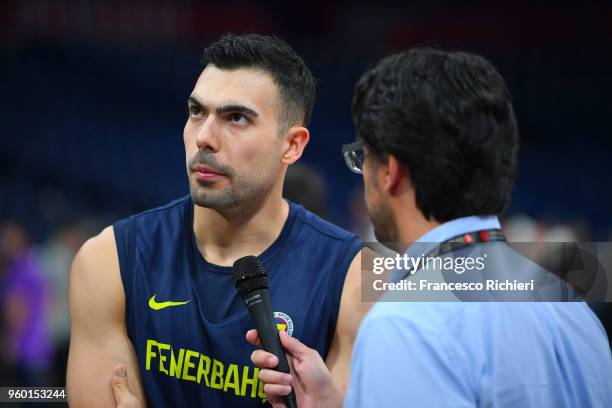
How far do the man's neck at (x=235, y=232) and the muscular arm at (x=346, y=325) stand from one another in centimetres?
34

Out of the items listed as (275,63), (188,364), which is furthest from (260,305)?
(275,63)

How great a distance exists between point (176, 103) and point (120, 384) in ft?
34.8

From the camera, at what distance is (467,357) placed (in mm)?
1829

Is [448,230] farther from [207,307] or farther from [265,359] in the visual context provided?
[207,307]

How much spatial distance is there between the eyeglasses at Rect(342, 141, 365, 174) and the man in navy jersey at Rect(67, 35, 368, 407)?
52 cm

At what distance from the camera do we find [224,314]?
278 centimetres

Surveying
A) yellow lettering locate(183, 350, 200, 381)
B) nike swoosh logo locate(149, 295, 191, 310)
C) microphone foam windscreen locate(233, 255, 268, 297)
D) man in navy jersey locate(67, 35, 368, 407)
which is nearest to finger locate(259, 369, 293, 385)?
microphone foam windscreen locate(233, 255, 268, 297)

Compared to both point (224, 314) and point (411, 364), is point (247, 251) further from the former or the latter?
point (411, 364)

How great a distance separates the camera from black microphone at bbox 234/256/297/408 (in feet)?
7.63

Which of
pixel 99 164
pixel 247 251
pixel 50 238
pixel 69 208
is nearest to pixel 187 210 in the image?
pixel 247 251

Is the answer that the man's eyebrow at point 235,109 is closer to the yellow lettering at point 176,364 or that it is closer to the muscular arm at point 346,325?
the muscular arm at point 346,325

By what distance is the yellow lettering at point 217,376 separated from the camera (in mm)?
2703

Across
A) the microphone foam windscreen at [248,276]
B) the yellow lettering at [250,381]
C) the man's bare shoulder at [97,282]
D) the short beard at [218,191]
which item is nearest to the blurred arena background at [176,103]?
the man's bare shoulder at [97,282]

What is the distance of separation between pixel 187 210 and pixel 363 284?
0.71m
